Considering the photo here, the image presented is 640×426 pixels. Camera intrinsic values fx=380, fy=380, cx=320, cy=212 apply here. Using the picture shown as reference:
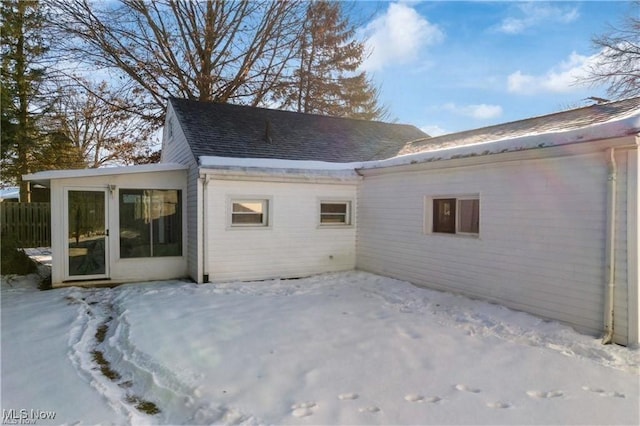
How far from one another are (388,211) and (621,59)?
1292 cm

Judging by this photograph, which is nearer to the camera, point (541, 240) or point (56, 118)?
point (541, 240)

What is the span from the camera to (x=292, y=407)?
3.19 meters

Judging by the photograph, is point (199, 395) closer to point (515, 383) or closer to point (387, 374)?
point (387, 374)

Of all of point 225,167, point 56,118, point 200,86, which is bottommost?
point 225,167

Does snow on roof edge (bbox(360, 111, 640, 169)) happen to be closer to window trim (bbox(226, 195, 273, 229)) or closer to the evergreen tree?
window trim (bbox(226, 195, 273, 229))

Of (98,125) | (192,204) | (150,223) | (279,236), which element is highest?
(98,125)

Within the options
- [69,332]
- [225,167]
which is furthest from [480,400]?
[225,167]

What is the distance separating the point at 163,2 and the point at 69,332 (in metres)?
15.8

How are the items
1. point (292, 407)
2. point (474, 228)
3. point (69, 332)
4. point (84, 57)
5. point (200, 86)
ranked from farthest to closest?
point (200, 86)
point (84, 57)
point (474, 228)
point (69, 332)
point (292, 407)

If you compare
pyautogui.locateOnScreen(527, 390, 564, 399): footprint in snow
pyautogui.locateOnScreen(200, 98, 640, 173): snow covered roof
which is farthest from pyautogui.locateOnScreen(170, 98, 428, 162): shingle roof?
pyautogui.locateOnScreen(527, 390, 564, 399): footprint in snow

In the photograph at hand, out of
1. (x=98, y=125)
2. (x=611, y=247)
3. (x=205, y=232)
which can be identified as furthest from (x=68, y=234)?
(x=98, y=125)

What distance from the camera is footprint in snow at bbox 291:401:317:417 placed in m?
3.08

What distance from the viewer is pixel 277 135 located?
10977mm

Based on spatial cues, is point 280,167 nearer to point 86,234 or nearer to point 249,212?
point 249,212
